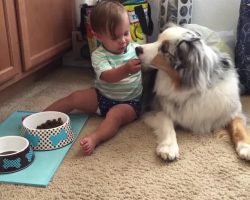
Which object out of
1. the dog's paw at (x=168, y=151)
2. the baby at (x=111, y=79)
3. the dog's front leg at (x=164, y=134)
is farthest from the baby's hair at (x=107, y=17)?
the dog's paw at (x=168, y=151)

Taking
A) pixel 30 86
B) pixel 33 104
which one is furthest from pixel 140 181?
pixel 30 86

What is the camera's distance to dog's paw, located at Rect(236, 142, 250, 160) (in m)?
1.30

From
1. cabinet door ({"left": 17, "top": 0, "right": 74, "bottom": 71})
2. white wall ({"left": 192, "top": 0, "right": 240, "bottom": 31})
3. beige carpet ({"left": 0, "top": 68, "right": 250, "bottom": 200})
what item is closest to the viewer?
beige carpet ({"left": 0, "top": 68, "right": 250, "bottom": 200})

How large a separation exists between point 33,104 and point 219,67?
969 mm

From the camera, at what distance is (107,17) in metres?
1.51

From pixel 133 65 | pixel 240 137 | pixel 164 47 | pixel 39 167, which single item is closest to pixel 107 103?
pixel 133 65

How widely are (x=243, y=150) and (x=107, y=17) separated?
766 mm

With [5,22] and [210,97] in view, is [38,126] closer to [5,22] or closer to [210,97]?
[5,22]

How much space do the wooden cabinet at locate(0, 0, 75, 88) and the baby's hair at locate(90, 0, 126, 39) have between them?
17.3 inches

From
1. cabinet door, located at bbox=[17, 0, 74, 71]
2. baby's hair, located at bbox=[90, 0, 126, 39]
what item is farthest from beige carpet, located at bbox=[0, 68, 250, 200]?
cabinet door, located at bbox=[17, 0, 74, 71]

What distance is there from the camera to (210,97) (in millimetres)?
1482

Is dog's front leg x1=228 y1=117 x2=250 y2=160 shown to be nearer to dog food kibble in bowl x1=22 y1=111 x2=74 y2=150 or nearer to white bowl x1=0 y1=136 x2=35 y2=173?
dog food kibble in bowl x1=22 y1=111 x2=74 y2=150

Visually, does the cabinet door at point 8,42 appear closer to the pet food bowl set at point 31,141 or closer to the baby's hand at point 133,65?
the pet food bowl set at point 31,141

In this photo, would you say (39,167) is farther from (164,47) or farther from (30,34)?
Result: (30,34)
